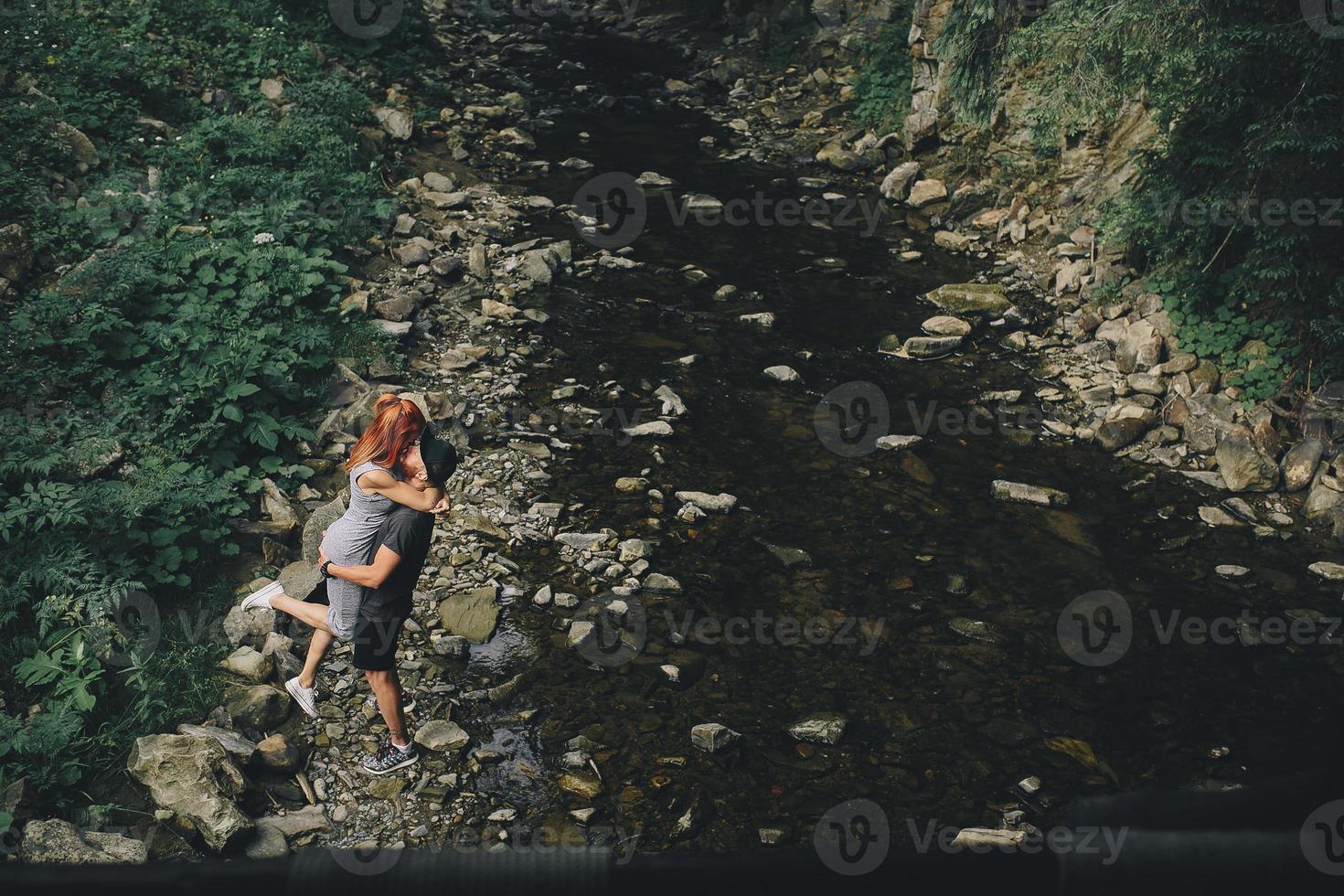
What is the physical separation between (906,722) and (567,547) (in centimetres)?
272

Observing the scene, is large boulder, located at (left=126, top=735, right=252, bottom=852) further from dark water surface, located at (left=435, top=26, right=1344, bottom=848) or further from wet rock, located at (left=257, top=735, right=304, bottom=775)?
dark water surface, located at (left=435, top=26, right=1344, bottom=848)

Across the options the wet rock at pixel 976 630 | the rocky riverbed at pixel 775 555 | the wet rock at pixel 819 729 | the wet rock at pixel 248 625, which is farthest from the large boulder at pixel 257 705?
the wet rock at pixel 976 630

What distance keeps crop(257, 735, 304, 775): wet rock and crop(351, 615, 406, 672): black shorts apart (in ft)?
2.09

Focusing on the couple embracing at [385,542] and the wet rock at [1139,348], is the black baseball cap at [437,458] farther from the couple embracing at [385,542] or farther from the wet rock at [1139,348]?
the wet rock at [1139,348]

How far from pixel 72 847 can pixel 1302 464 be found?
895 centimetres

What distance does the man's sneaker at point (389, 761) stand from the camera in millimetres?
5219

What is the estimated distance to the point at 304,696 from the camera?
5.48 meters

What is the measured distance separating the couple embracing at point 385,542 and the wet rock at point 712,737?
1.60m

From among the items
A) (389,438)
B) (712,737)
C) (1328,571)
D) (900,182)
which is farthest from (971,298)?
(389,438)

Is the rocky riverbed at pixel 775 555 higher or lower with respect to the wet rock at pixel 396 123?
lower

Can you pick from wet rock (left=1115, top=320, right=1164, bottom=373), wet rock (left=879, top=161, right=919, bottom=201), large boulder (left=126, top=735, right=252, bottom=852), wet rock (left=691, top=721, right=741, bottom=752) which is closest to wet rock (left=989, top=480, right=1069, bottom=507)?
wet rock (left=1115, top=320, right=1164, bottom=373)

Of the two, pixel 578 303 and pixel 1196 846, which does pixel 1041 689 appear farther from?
pixel 578 303

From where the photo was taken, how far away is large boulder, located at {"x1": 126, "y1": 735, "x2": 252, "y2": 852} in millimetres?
4559

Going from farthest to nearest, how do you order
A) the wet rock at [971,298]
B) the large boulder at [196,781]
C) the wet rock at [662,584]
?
the wet rock at [971,298] → the wet rock at [662,584] → the large boulder at [196,781]
